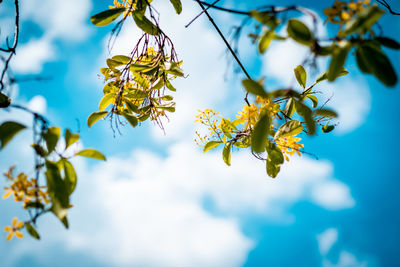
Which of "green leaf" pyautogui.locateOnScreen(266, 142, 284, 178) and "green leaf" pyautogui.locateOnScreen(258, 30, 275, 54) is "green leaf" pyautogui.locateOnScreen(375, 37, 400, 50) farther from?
"green leaf" pyautogui.locateOnScreen(266, 142, 284, 178)

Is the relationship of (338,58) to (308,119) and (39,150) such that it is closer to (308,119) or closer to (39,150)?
(308,119)

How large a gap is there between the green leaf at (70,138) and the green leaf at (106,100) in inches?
21.3

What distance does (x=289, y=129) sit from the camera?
117 centimetres

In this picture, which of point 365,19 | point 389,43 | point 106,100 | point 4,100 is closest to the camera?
point 365,19

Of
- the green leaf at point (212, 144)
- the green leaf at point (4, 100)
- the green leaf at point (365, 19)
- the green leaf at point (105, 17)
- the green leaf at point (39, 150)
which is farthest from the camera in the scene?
the green leaf at point (212, 144)

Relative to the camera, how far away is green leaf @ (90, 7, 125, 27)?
4.02 feet

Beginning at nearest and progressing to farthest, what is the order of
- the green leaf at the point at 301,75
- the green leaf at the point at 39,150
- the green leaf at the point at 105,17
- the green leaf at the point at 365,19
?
1. the green leaf at the point at 365,19
2. the green leaf at the point at 39,150
3. the green leaf at the point at 105,17
4. the green leaf at the point at 301,75

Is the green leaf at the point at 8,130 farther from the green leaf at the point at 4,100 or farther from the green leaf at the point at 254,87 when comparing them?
the green leaf at the point at 254,87

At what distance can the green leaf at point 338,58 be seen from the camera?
0.66m

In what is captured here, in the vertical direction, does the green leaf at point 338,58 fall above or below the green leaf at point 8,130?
above

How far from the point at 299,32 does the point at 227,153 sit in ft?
2.71

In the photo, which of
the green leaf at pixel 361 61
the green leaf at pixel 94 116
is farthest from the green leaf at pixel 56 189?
the green leaf at pixel 361 61

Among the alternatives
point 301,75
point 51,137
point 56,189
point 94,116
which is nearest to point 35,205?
point 56,189

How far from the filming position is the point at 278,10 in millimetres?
707
